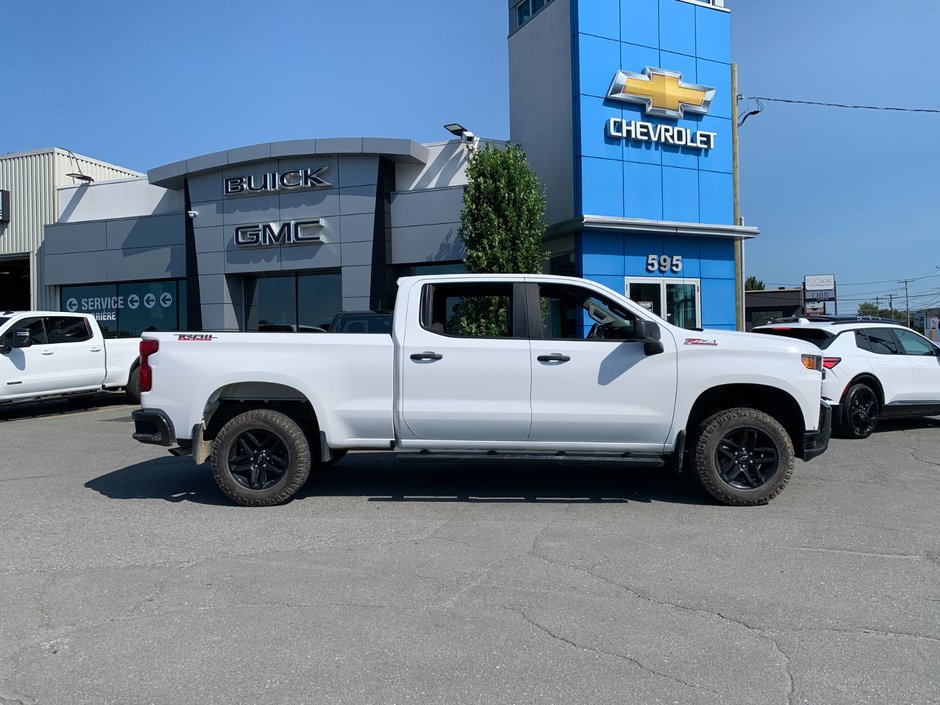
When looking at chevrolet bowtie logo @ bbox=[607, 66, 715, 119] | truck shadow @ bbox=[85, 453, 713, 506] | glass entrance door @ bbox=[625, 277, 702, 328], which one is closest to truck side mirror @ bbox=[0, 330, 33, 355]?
truck shadow @ bbox=[85, 453, 713, 506]

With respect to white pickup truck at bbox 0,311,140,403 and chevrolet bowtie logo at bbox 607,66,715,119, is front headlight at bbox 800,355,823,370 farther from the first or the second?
chevrolet bowtie logo at bbox 607,66,715,119

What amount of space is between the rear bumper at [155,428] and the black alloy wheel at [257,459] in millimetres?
551

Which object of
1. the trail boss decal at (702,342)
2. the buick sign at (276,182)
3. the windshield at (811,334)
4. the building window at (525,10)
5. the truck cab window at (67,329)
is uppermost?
the building window at (525,10)

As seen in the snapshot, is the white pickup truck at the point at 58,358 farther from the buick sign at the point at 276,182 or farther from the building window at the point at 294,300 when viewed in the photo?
the buick sign at the point at 276,182

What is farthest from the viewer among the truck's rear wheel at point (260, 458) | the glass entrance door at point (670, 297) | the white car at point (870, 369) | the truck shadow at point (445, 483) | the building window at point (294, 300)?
the building window at point (294, 300)

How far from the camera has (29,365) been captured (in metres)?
12.5

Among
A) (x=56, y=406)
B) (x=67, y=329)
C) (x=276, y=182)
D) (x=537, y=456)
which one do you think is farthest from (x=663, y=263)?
(x=56, y=406)

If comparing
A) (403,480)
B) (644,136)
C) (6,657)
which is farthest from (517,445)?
(644,136)

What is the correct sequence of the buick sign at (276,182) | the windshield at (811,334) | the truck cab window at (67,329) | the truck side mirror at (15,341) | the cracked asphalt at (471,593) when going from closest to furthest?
the cracked asphalt at (471,593), the windshield at (811,334), the truck side mirror at (15,341), the truck cab window at (67,329), the buick sign at (276,182)

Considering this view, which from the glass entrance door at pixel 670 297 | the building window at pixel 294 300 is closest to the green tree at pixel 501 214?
the glass entrance door at pixel 670 297

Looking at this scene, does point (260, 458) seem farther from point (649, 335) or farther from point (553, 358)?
point (649, 335)

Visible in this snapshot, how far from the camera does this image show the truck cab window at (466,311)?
6.32 meters

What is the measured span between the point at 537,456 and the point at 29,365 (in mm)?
10370

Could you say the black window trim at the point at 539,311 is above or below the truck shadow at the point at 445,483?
above
